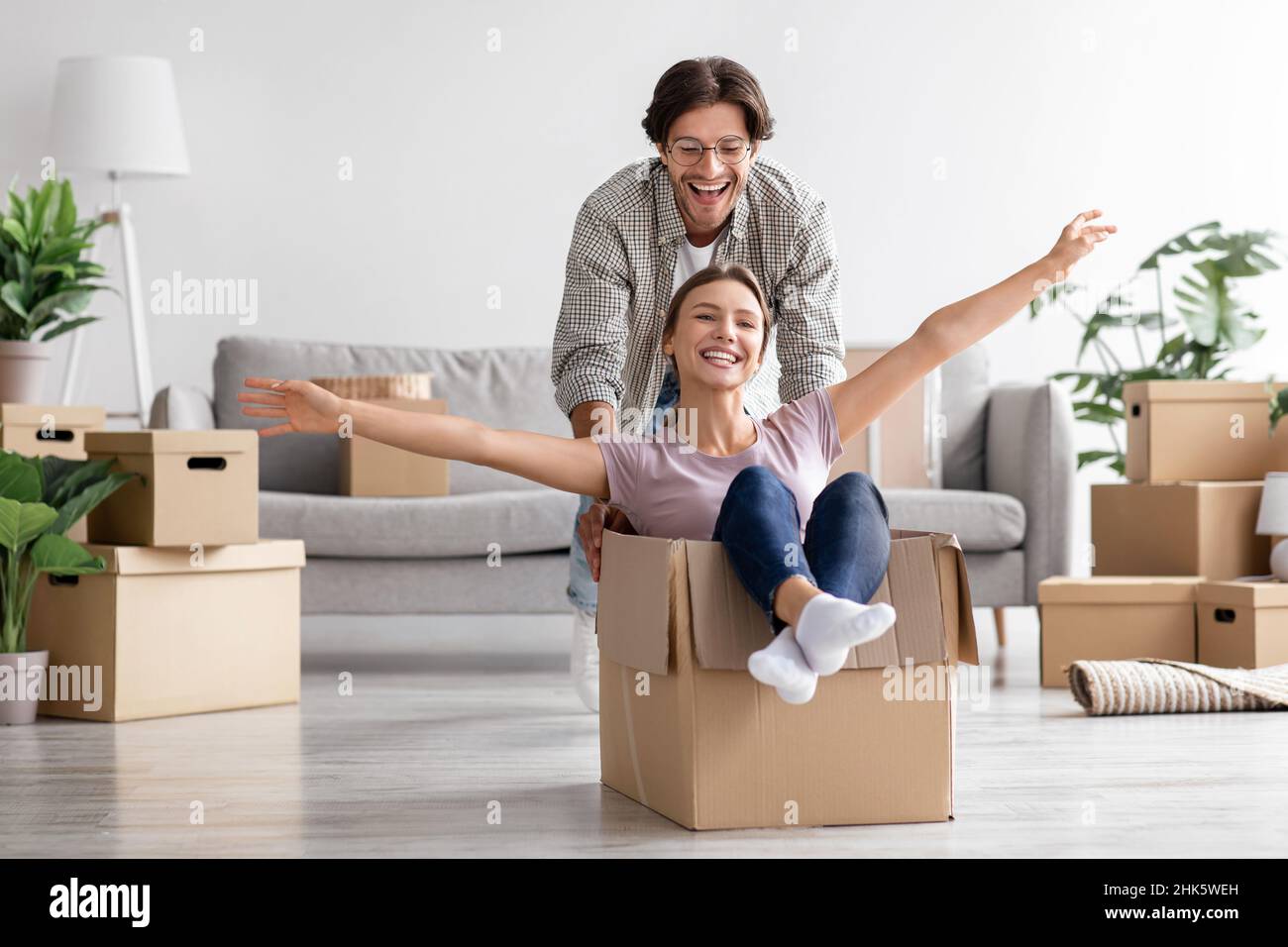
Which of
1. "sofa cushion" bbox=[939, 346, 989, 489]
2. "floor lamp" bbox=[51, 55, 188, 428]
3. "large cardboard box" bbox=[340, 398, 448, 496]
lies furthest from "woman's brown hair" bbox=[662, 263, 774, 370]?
"floor lamp" bbox=[51, 55, 188, 428]

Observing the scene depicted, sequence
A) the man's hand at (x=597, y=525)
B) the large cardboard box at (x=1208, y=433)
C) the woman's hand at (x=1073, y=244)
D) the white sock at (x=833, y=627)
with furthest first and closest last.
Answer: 1. the large cardboard box at (x=1208, y=433)
2. the man's hand at (x=597, y=525)
3. the woman's hand at (x=1073, y=244)
4. the white sock at (x=833, y=627)

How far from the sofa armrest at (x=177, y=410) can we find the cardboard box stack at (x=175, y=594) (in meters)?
0.67

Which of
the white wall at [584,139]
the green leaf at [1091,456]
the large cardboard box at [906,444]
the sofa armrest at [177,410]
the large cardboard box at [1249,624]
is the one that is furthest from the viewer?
the white wall at [584,139]

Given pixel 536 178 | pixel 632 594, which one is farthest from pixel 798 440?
pixel 536 178

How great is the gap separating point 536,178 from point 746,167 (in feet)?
7.86

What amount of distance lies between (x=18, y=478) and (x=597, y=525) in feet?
3.79

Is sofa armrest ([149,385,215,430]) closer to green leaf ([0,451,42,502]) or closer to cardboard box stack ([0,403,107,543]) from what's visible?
cardboard box stack ([0,403,107,543])

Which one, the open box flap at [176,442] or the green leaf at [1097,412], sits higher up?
the green leaf at [1097,412]

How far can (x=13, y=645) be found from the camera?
8.31 feet

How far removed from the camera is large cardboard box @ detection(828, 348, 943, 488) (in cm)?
369

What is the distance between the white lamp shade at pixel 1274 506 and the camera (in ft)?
9.62

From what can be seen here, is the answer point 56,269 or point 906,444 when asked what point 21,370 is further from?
point 906,444

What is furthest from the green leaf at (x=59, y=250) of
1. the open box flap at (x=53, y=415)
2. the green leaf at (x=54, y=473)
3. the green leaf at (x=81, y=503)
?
the green leaf at (x=81, y=503)

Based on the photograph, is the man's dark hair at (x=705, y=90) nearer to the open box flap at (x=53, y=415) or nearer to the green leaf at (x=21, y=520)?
the green leaf at (x=21, y=520)
